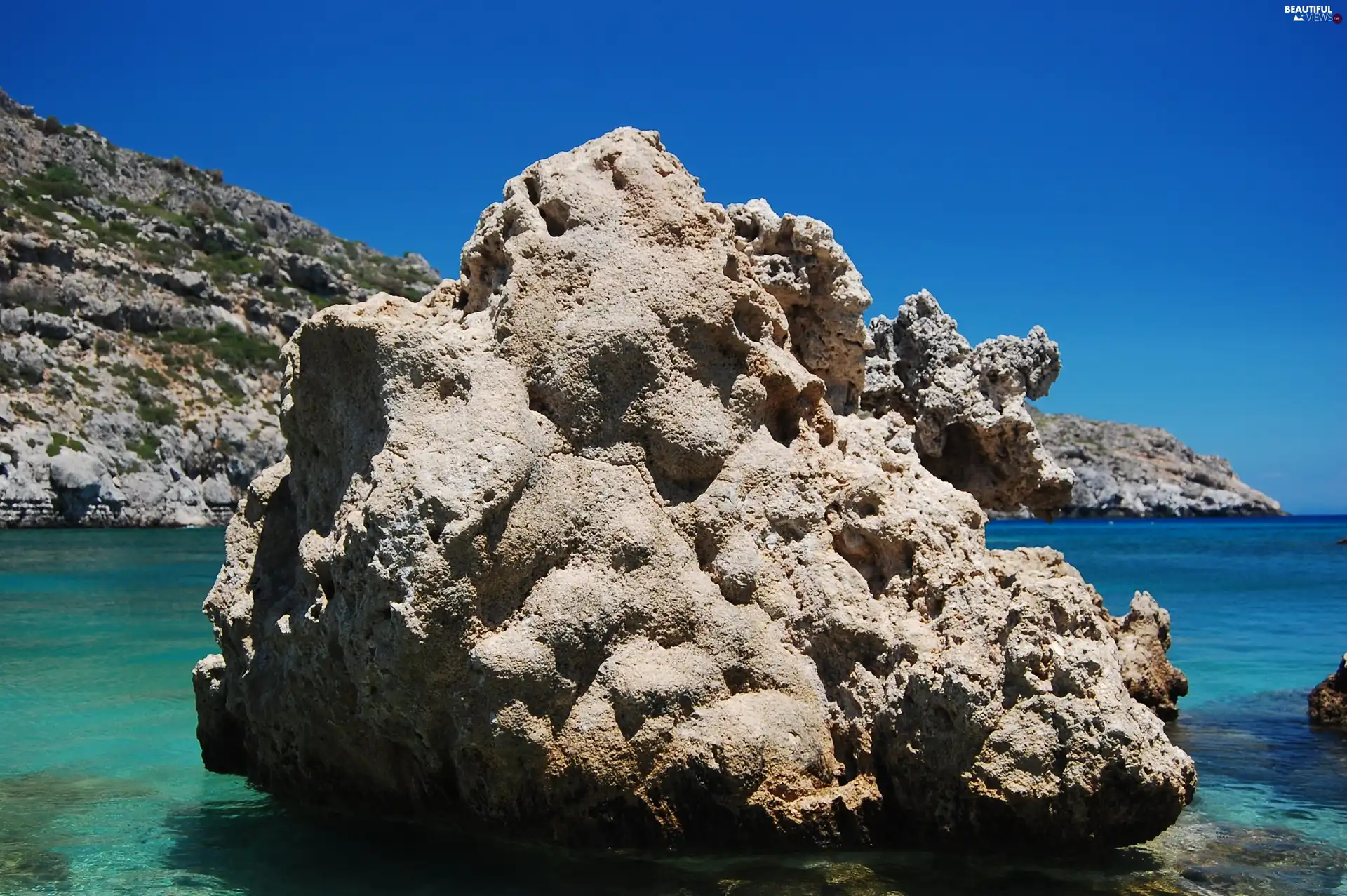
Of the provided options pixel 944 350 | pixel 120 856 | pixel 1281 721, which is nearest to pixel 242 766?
pixel 120 856

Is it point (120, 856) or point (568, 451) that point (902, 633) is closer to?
point (568, 451)

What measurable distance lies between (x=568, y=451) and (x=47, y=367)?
54350mm

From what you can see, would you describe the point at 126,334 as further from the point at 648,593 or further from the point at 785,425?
the point at 648,593

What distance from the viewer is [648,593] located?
5.73m

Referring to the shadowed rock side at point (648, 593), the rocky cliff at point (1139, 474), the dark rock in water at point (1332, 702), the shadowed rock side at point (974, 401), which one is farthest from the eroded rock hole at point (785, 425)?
the rocky cliff at point (1139, 474)

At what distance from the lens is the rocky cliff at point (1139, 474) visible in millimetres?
109750

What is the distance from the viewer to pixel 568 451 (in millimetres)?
5969

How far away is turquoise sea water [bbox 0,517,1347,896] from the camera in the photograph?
538cm

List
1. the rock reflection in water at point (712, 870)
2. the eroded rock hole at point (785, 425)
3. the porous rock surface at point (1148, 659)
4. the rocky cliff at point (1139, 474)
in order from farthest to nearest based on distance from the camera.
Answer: the rocky cliff at point (1139, 474) < the porous rock surface at point (1148, 659) < the eroded rock hole at point (785, 425) < the rock reflection in water at point (712, 870)

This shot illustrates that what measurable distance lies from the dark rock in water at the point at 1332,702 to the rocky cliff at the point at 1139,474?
325ft

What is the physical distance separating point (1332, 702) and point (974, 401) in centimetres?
481

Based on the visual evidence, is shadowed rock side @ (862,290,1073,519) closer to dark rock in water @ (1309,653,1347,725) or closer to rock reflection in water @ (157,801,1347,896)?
rock reflection in water @ (157,801,1347,896)

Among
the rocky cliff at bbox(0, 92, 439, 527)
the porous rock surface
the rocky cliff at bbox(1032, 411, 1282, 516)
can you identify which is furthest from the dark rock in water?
the rocky cliff at bbox(1032, 411, 1282, 516)

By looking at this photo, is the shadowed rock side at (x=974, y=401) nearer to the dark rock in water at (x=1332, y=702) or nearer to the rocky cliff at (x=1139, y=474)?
the dark rock in water at (x=1332, y=702)
